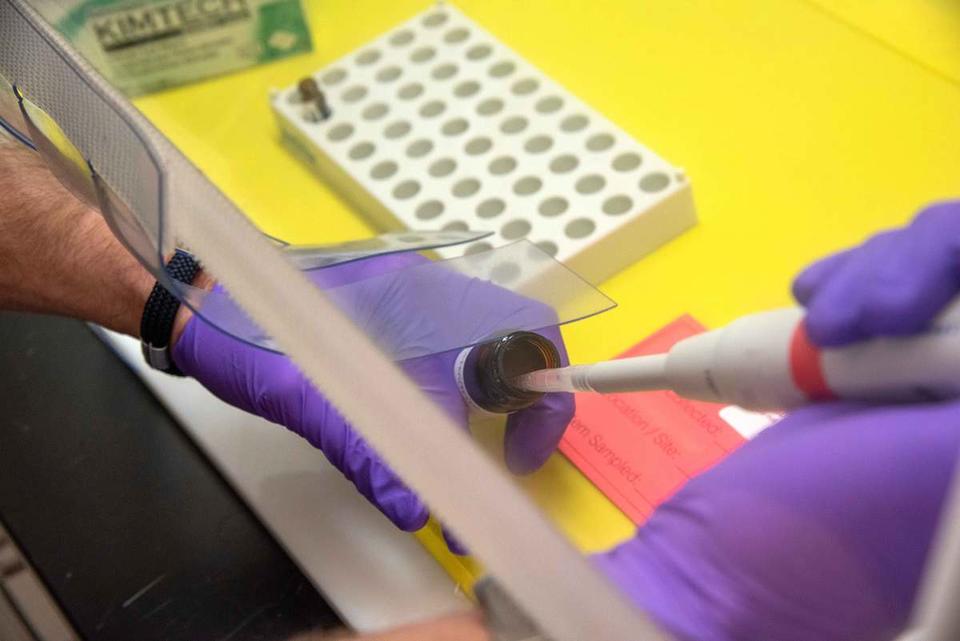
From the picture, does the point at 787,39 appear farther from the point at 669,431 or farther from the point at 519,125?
the point at 669,431

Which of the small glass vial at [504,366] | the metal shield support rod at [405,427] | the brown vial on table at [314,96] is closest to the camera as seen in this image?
the metal shield support rod at [405,427]

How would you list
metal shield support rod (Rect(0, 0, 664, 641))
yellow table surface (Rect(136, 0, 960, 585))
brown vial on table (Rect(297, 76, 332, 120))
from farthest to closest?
1. brown vial on table (Rect(297, 76, 332, 120))
2. yellow table surface (Rect(136, 0, 960, 585))
3. metal shield support rod (Rect(0, 0, 664, 641))

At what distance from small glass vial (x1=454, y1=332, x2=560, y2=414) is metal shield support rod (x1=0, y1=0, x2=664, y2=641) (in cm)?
21

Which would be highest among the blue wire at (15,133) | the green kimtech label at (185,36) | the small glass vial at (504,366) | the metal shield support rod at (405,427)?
the metal shield support rod at (405,427)

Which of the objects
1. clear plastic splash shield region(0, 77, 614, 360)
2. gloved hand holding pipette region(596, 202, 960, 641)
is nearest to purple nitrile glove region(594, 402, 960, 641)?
gloved hand holding pipette region(596, 202, 960, 641)

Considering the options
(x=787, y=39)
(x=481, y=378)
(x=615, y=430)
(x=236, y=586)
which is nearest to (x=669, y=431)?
(x=615, y=430)

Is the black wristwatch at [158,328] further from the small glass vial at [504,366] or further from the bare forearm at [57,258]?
the small glass vial at [504,366]

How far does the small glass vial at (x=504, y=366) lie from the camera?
62 cm

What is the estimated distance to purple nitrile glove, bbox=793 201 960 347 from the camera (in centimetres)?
37

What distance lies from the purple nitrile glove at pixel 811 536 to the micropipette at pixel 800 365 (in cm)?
1

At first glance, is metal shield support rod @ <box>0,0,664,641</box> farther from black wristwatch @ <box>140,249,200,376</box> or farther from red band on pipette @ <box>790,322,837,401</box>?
black wristwatch @ <box>140,249,200,376</box>

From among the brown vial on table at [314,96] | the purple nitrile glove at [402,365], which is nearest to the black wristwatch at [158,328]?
the purple nitrile glove at [402,365]

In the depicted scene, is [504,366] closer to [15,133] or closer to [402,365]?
[402,365]

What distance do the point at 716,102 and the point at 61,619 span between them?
73cm
